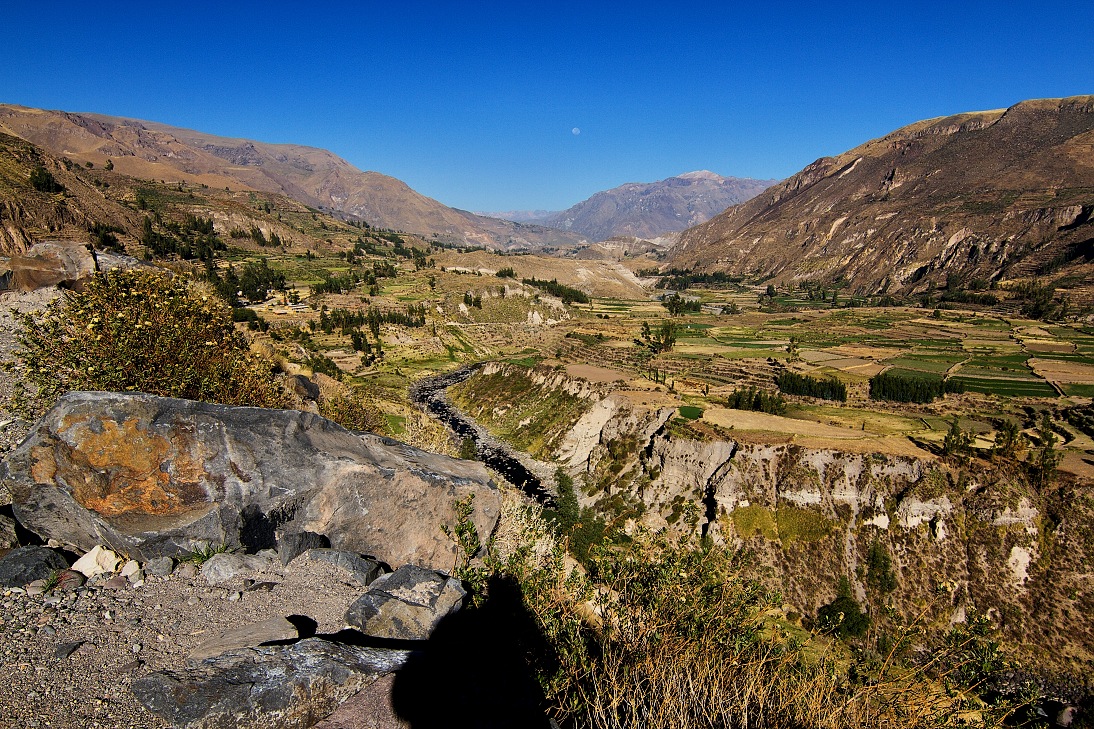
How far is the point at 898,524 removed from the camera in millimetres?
45094

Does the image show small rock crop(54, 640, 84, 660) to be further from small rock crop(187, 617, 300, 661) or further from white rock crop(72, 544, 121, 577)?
white rock crop(72, 544, 121, 577)

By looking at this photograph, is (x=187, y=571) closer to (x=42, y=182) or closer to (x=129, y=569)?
(x=129, y=569)

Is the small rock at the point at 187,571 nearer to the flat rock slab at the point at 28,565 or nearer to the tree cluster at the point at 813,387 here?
the flat rock slab at the point at 28,565

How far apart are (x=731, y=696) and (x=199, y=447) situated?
45.4 feet

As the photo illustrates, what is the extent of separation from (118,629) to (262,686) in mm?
3731

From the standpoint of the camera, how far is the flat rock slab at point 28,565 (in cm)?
986

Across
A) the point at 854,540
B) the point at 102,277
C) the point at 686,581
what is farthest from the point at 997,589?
the point at 102,277

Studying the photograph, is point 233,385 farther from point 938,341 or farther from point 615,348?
point 938,341

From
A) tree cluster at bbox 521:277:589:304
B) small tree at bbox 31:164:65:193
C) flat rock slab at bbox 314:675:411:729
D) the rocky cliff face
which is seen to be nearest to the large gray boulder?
flat rock slab at bbox 314:675:411:729

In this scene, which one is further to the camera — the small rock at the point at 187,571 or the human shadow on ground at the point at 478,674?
the small rock at the point at 187,571

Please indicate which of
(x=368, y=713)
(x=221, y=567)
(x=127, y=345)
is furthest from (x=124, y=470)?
(x=368, y=713)

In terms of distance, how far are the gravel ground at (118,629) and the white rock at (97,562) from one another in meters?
0.47

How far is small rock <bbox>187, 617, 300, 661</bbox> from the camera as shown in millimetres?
8953

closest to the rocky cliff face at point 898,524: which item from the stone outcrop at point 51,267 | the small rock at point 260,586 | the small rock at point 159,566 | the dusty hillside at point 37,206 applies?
the small rock at point 260,586
